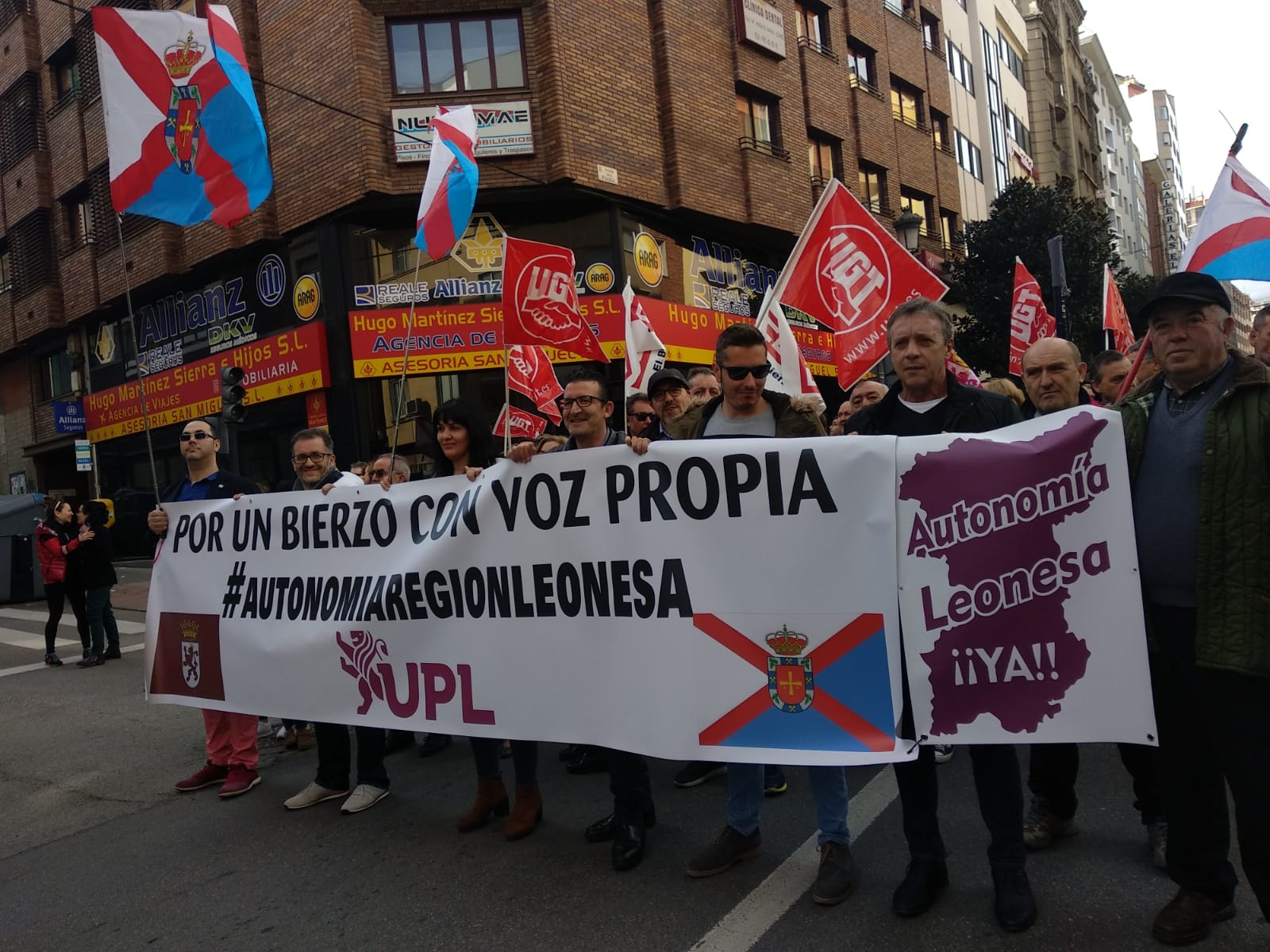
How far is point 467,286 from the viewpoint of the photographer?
15102 mm

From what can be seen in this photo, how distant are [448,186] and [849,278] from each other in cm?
347

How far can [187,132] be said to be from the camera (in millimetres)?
5664

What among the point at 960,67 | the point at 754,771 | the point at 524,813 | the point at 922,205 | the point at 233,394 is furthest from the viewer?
the point at 960,67

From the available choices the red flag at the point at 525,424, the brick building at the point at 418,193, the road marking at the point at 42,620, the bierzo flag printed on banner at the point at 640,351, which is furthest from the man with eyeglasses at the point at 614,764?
the brick building at the point at 418,193

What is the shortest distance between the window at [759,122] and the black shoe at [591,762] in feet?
48.9

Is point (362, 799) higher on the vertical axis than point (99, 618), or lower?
lower

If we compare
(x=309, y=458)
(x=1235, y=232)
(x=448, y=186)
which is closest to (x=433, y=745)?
(x=309, y=458)

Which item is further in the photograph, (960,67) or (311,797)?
(960,67)

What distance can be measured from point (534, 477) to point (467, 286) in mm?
11772

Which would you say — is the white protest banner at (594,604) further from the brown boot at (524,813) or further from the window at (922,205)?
the window at (922,205)

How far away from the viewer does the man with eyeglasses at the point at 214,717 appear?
Answer: 16.8 feet

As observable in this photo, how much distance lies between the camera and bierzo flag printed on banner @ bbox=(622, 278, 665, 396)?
8.74 meters

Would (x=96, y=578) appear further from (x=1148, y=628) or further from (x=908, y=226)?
(x=908, y=226)

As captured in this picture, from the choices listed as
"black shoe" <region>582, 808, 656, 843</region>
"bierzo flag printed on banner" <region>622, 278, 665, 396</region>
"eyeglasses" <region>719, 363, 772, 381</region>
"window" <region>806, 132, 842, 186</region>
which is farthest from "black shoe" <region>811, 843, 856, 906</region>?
"window" <region>806, 132, 842, 186</region>
